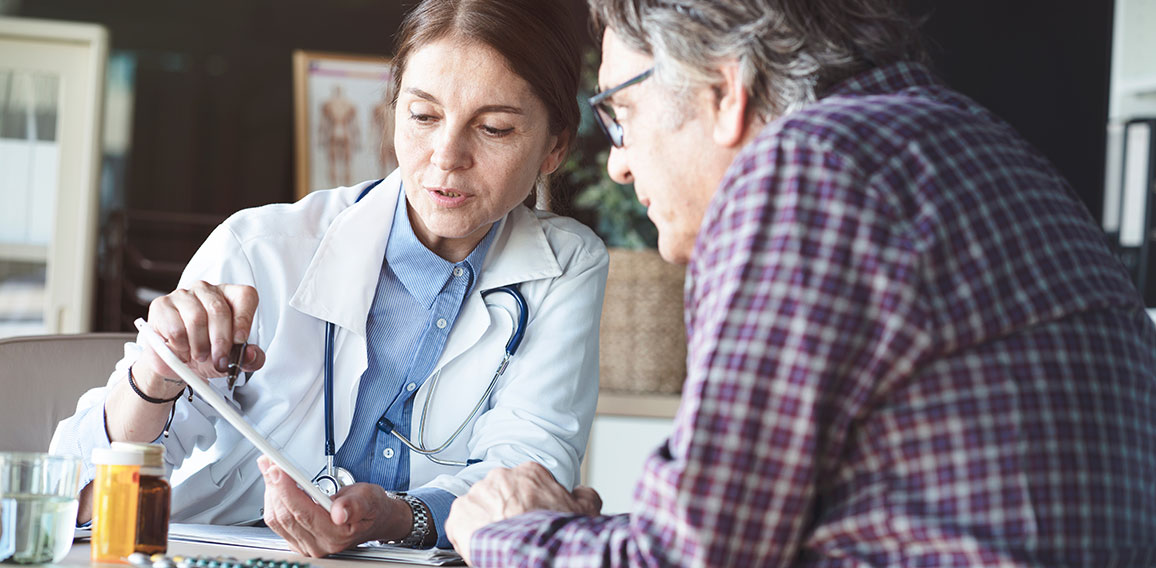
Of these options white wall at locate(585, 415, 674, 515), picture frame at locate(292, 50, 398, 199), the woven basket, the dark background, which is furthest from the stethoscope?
the dark background

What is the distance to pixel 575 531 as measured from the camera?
0.86m

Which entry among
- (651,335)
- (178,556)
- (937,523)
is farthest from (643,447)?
(937,523)

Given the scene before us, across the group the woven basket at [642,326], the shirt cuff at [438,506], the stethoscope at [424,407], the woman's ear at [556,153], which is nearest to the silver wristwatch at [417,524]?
the shirt cuff at [438,506]

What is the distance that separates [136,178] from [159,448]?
383cm

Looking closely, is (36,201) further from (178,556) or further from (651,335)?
(178,556)

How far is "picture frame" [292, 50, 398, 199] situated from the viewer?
14.5ft

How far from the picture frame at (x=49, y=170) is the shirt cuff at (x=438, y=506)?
3138mm

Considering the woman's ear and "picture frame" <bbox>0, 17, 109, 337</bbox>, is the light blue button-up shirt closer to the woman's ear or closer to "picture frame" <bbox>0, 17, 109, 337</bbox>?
the woman's ear

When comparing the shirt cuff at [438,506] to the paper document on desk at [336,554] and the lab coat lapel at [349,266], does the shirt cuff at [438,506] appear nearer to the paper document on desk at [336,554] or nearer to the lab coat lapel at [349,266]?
the paper document on desk at [336,554]

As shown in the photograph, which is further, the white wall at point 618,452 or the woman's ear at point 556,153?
the white wall at point 618,452

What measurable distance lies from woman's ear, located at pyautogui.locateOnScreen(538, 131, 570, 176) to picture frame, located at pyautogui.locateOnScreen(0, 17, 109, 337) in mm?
2877

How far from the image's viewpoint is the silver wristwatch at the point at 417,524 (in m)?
1.34

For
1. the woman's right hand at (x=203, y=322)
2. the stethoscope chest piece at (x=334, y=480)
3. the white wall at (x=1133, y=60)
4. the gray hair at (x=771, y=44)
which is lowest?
the stethoscope chest piece at (x=334, y=480)

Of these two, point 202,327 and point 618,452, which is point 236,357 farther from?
point 618,452
